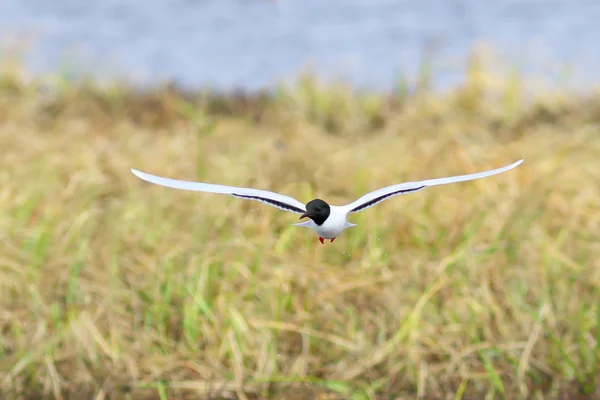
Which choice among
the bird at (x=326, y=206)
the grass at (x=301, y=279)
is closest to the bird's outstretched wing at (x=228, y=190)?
the bird at (x=326, y=206)

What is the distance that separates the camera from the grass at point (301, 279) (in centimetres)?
340

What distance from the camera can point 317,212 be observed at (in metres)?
0.78

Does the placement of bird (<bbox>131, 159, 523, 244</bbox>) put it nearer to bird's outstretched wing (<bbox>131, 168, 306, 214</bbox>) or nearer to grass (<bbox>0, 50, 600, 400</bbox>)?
bird's outstretched wing (<bbox>131, 168, 306, 214</bbox>)

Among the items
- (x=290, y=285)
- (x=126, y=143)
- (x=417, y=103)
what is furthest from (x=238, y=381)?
(x=417, y=103)

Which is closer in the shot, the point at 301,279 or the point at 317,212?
the point at 317,212

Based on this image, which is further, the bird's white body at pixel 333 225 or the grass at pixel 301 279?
the grass at pixel 301 279

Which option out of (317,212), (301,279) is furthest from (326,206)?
(301,279)

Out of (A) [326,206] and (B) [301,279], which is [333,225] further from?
(B) [301,279]

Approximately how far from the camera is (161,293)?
12.2 feet

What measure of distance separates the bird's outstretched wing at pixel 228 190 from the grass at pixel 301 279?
2.60 m

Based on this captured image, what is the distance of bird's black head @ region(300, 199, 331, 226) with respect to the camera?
77 cm

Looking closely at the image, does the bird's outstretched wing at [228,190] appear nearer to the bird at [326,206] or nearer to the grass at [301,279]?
the bird at [326,206]

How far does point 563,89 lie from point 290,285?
4630 millimetres

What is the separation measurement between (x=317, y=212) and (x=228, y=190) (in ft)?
0.33
